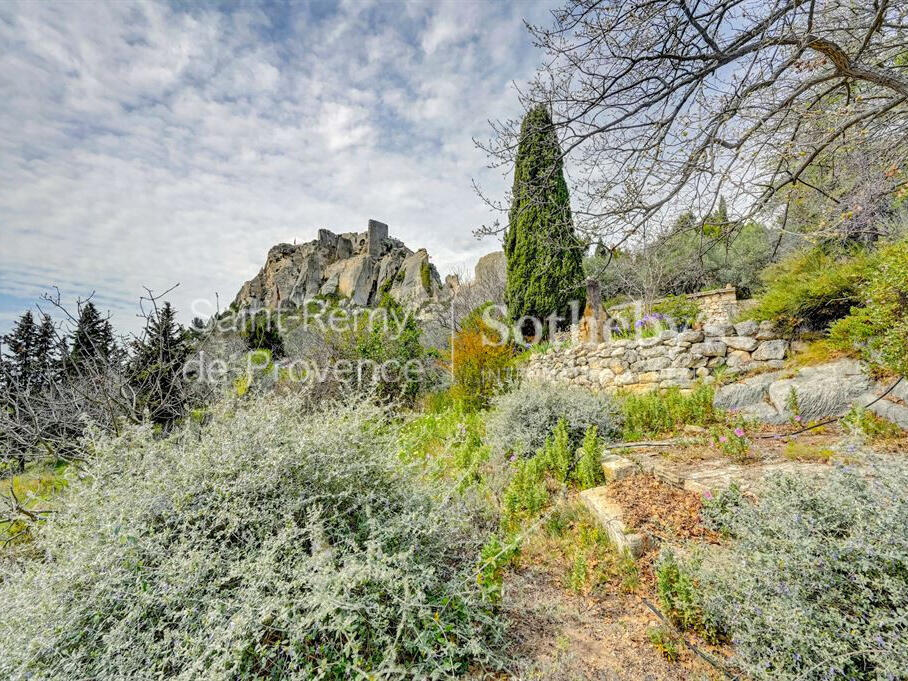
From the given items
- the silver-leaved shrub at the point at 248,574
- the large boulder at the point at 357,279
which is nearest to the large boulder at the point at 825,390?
the silver-leaved shrub at the point at 248,574

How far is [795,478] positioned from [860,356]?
3.18 m

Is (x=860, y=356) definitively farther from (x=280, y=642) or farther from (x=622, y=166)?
(x=280, y=642)

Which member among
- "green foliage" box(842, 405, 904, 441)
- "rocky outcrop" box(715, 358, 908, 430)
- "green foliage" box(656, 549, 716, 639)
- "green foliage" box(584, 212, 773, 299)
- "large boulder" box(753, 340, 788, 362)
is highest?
"green foliage" box(584, 212, 773, 299)

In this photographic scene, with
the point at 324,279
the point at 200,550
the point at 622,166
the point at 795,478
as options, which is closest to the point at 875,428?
the point at 795,478

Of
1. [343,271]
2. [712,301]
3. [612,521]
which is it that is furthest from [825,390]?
[343,271]

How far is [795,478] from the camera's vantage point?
1880 millimetres

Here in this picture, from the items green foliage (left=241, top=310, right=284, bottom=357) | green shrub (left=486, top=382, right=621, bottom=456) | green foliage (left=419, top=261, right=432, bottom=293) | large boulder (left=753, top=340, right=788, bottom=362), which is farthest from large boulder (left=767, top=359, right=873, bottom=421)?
green foliage (left=419, top=261, right=432, bottom=293)

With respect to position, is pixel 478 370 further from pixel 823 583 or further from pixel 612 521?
pixel 823 583

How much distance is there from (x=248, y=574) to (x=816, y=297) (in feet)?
19.7

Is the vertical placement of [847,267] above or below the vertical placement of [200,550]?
above

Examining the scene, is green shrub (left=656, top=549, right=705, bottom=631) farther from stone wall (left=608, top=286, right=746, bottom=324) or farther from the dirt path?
stone wall (left=608, top=286, right=746, bottom=324)

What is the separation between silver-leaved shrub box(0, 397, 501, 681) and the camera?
1405mm

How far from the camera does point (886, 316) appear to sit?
339 centimetres

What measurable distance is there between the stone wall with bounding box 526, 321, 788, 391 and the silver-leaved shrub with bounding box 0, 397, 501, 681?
3.76m
